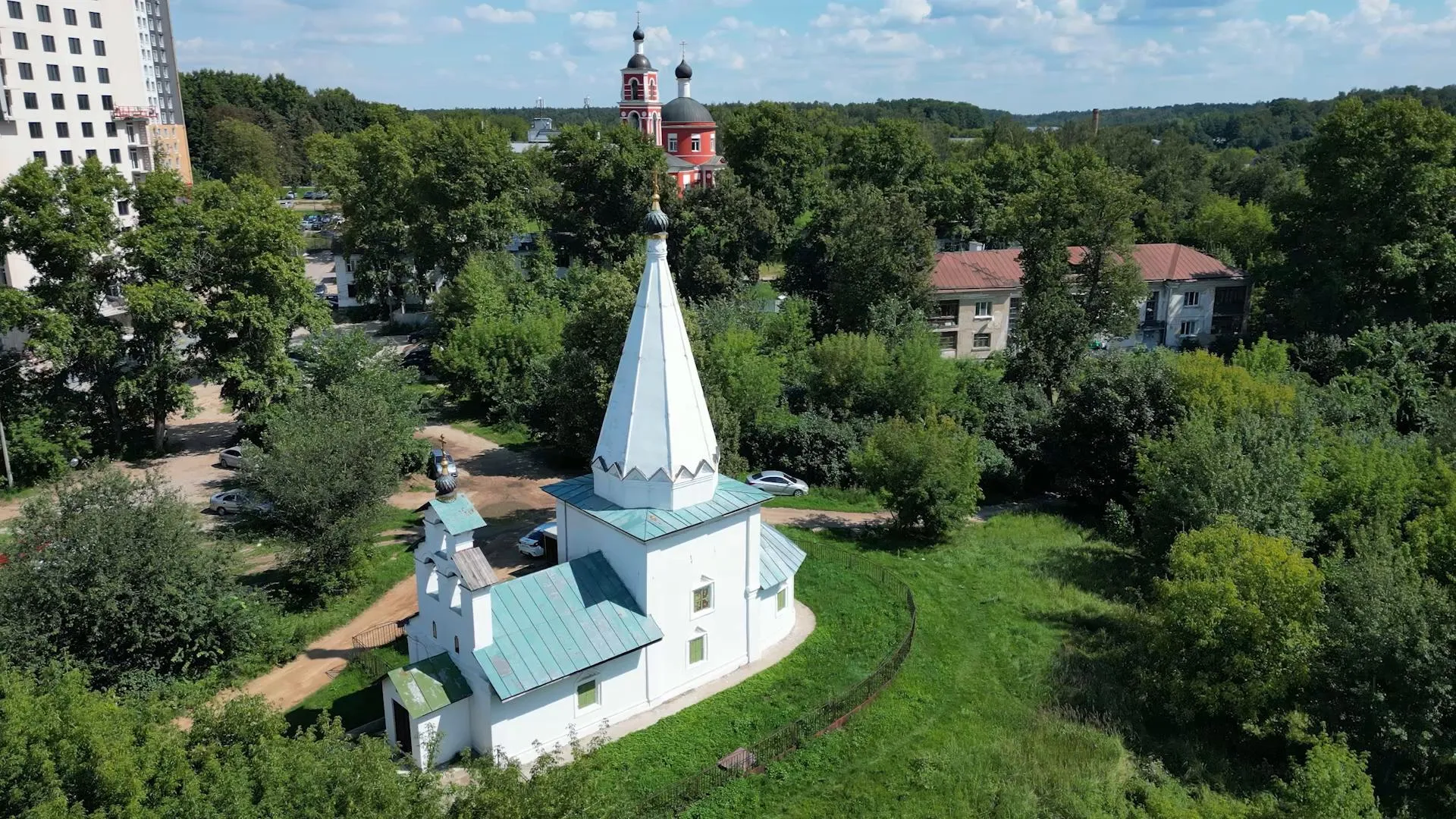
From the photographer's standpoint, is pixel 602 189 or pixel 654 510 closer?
pixel 654 510

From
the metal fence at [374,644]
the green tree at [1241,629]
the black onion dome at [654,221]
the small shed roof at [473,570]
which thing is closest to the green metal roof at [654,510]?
the small shed roof at [473,570]

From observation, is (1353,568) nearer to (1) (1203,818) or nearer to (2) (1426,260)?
(1) (1203,818)

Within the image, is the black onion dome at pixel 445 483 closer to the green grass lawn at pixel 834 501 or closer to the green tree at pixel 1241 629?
the green tree at pixel 1241 629

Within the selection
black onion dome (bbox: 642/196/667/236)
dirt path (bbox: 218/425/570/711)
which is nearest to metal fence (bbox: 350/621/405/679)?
dirt path (bbox: 218/425/570/711)

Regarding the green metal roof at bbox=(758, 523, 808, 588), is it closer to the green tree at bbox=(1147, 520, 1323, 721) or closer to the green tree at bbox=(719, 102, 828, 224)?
the green tree at bbox=(1147, 520, 1323, 721)

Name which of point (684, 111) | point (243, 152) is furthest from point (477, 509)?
point (243, 152)

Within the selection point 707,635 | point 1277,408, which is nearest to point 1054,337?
point 1277,408

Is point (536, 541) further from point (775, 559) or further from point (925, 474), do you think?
point (925, 474)
